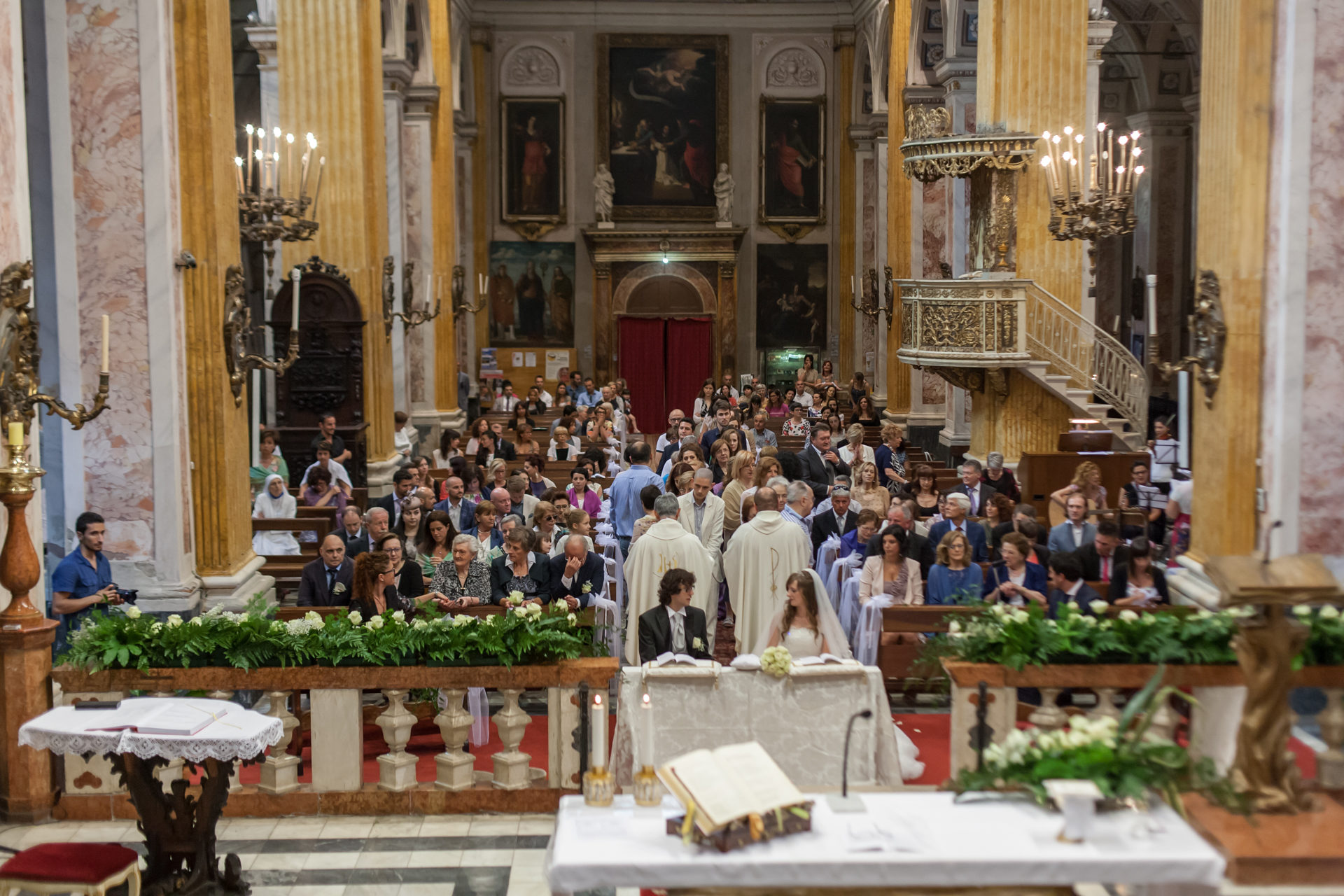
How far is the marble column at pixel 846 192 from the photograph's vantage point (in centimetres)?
2989

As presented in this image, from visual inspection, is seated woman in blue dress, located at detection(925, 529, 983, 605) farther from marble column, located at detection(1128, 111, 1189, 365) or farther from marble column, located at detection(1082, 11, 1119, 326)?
marble column, located at detection(1128, 111, 1189, 365)

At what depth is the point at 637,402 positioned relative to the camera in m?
30.5

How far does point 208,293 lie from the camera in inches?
375

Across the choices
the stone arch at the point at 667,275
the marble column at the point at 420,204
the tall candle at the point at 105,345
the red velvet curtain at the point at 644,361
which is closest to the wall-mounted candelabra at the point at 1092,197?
the tall candle at the point at 105,345

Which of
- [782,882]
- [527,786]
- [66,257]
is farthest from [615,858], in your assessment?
[66,257]

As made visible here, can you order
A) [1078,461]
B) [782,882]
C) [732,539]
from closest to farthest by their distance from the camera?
[782,882] < [732,539] < [1078,461]

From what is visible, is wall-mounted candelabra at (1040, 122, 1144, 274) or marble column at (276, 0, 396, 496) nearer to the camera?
wall-mounted candelabra at (1040, 122, 1144, 274)

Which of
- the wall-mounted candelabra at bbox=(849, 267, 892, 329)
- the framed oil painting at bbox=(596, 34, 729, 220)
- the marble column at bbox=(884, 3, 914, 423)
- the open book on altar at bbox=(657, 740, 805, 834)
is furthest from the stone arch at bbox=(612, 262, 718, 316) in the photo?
the open book on altar at bbox=(657, 740, 805, 834)

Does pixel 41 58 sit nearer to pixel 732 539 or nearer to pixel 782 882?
pixel 732 539

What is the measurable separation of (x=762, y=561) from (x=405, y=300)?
983 centimetres

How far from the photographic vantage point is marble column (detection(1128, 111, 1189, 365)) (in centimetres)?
2703

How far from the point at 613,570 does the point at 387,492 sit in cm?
533

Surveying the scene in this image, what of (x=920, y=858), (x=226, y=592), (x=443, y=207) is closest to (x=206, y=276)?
(x=226, y=592)

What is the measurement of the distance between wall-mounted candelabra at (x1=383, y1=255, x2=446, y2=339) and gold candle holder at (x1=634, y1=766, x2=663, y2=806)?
11.7m
